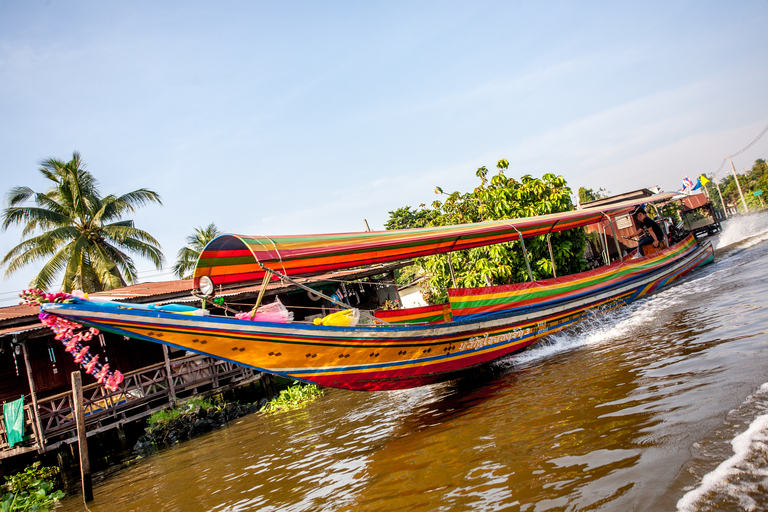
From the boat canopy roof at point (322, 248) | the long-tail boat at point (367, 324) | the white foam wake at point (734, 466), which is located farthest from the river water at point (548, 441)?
the boat canopy roof at point (322, 248)

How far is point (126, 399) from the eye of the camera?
10.8m

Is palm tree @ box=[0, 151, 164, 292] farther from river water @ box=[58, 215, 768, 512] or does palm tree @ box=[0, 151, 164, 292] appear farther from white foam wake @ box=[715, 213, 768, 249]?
white foam wake @ box=[715, 213, 768, 249]

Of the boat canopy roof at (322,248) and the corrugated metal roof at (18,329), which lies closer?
the boat canopy roof at (322,248)

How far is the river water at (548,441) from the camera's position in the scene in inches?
109

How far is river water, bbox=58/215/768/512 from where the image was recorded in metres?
2.77

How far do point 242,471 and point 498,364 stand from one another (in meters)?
4.75

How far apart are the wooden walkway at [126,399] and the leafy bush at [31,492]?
1.72 feet

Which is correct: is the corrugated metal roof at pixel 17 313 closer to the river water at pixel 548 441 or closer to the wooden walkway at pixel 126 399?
the wooden walkway at pixel 126 399

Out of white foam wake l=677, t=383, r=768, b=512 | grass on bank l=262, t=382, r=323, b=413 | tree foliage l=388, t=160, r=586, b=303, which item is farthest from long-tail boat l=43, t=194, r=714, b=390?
grass on bank l=262, t=382, r=323, b=413

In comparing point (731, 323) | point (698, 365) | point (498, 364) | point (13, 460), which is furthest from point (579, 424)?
point (13, 460)

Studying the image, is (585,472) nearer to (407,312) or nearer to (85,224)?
(407,312)

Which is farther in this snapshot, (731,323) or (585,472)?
(731,323)

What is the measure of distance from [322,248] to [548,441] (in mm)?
3525

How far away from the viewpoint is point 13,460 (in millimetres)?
10578
